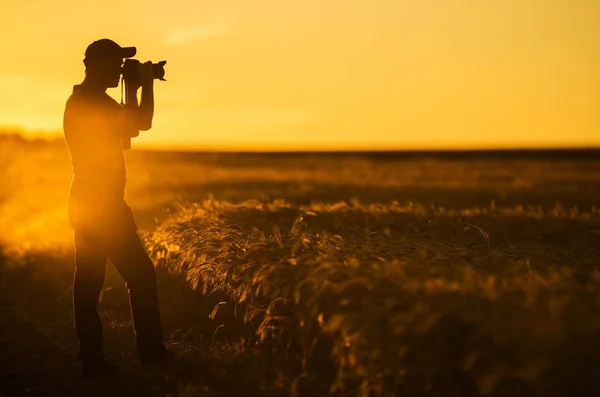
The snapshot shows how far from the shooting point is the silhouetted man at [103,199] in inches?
267

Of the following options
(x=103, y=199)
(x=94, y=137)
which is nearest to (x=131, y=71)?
(x=94, y=137)

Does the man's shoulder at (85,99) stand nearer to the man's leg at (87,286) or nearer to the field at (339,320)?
the man's leg at (87,286)

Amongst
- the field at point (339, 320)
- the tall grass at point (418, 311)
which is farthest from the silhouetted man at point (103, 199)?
the tall grass at point (418, 311)

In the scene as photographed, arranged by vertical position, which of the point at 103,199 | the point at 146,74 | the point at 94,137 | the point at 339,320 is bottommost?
the point at 339,320

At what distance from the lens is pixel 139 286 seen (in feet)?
22.6

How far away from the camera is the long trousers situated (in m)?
6.86

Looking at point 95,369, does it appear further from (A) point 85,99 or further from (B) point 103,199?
(A) point 85,99

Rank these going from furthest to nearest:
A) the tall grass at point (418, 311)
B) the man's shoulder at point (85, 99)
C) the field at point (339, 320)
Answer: the man's shoulder at point (85, 99) < the field at point (339, 320) < the tall grass at point (418, 311)

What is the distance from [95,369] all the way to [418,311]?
10.4 feet

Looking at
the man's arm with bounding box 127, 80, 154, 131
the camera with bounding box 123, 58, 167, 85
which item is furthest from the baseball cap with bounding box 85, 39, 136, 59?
the man's arm with bounding box 127, 80, 154, 131

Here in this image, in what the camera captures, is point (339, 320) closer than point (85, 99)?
Yes

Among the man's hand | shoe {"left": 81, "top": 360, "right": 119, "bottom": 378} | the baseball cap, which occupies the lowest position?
shoe {"left": 81, "top": 360, "right": 119, "bottom": 378}

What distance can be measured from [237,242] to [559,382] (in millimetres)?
4338

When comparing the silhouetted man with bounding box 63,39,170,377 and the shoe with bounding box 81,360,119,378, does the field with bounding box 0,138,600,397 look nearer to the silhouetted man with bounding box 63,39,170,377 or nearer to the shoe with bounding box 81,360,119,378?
the shoe with bounding box 81,360,119,378
